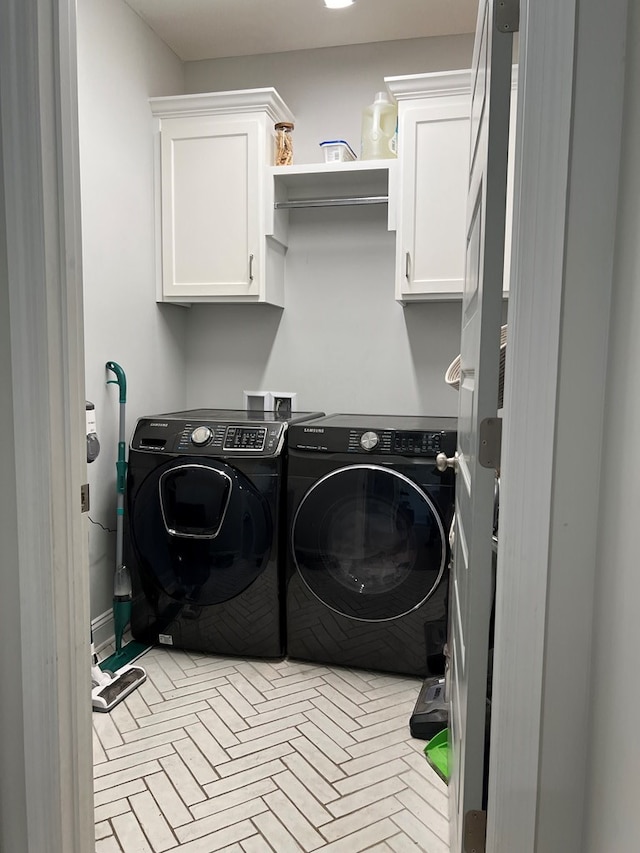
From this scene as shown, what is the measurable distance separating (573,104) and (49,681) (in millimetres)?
1379

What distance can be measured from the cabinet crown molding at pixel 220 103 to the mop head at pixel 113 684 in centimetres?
236

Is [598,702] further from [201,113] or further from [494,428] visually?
[201,113]

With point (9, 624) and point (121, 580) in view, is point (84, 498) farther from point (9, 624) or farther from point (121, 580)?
point (121, 580)

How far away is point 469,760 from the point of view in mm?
1154

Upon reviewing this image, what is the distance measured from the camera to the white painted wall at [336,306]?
2.98m

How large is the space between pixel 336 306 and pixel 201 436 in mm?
1017

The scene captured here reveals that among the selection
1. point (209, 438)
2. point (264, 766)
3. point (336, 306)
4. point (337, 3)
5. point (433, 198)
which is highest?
point (337, 3)

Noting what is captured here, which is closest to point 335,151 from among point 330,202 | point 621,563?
point 330,202

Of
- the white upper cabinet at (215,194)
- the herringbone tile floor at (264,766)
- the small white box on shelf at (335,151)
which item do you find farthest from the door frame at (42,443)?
the small white box on shelf at (335,151)

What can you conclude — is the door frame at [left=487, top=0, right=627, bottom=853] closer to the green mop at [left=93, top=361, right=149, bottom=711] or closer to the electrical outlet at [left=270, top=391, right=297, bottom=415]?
the green mop at [left=93, top=361, right=149, bottom=711]

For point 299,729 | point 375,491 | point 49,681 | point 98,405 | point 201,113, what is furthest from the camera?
point 201,113

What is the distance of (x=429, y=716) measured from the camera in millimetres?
2096

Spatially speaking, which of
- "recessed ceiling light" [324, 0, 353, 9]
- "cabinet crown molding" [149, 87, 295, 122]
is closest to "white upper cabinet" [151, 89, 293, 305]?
"cabinet crown molding" [149, 87, 295, 122]

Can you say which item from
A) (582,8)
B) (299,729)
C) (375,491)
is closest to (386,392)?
(375,491)
